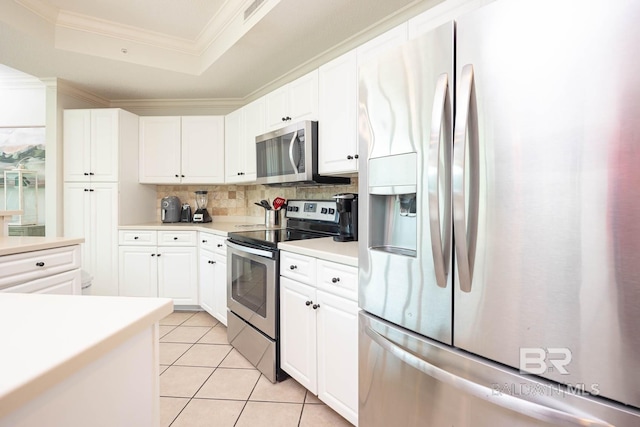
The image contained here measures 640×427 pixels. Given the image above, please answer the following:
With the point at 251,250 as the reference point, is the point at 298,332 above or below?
below

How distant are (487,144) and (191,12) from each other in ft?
8.28

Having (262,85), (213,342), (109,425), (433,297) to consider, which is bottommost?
(213,342)

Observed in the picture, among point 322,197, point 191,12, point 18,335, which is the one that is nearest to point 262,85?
point 191,12

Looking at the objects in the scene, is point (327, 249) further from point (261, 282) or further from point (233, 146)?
point (233, 146)

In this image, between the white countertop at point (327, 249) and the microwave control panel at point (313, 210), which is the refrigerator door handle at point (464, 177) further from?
the microwave control panel at point (313, 210)

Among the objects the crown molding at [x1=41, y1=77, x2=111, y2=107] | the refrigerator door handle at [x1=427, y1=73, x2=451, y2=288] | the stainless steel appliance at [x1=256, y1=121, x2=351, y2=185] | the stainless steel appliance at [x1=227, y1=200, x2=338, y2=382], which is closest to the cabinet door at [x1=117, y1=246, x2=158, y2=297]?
the stainless steel appliance at [x1=227, y1=200, x2=338, y2=382]

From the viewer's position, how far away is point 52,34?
2615mm

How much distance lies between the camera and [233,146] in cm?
344

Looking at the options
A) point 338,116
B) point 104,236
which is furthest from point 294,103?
point 104,236

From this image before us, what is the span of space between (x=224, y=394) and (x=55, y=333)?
163 cm

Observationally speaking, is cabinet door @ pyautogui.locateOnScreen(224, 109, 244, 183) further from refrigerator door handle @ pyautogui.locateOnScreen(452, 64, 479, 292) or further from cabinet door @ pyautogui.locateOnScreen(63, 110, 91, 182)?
refrigerator door handle @ pyautogui.locateOnScreen(452, 64, 479, 292)

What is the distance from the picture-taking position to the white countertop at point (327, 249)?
156 cm

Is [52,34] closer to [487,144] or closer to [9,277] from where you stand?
[9,277]

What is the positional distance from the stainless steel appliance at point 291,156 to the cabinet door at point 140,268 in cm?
148
